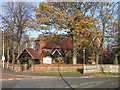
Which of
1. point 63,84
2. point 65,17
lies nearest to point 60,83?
point 63,84

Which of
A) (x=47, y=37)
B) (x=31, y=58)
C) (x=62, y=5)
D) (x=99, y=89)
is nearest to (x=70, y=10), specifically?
(x=62, y=5)

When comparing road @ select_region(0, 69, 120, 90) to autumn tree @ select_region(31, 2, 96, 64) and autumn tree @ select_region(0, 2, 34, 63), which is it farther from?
autumn tree @ select_region(0, 2, 34, 63)

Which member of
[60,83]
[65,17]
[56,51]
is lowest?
[60,83]

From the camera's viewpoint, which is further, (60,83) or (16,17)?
(16,17)

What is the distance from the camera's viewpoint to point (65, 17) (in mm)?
19156

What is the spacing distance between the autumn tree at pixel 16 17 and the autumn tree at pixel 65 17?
26.9ft

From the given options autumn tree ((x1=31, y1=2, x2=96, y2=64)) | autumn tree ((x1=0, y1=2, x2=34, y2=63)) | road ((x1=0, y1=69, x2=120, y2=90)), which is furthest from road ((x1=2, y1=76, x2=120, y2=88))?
autumn tree ((x1=0, y1=2, x2=34, y2=63))

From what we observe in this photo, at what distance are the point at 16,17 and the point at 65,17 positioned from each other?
1252cm

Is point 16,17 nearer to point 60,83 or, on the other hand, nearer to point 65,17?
point 65,17

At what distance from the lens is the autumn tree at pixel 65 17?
61.6 ft

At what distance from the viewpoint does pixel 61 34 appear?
20.8 m

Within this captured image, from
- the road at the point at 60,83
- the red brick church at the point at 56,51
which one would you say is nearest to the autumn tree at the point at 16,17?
the red brick church at the point at 56,51

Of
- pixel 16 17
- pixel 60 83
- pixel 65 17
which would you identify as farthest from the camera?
pixel 16 17

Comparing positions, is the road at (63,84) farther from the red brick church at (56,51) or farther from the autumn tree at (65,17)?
the red brick church at (56,51)
